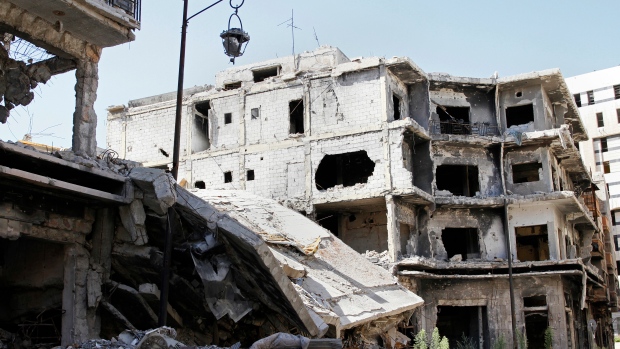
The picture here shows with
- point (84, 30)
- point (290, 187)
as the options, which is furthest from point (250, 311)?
point (290, 187)

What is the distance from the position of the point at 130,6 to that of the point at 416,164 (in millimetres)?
17712

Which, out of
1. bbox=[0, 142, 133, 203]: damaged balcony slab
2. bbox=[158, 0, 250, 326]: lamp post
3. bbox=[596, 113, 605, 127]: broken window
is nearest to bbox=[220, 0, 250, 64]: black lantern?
bbox=[158, 0, 250, 326]: lamp post

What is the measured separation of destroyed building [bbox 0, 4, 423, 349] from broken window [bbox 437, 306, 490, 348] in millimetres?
15088

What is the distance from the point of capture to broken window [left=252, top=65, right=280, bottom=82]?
106 feet

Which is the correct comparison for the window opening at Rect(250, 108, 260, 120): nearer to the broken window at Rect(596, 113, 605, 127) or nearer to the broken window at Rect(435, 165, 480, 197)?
the broken window at Rect(435, 165, 480, 197)

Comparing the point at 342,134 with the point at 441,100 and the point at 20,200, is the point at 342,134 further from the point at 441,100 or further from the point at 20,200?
the point at 20,200

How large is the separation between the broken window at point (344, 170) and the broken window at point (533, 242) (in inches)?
319

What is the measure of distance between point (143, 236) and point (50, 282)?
2140 millimetres

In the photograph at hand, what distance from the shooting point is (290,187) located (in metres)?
29.6

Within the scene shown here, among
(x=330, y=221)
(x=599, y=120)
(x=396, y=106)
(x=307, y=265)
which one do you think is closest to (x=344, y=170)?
(x=330, y=221)

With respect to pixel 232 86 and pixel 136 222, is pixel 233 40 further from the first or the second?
pixel 232 86

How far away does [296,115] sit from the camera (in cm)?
3172

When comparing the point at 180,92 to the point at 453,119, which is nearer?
the point at 180,92

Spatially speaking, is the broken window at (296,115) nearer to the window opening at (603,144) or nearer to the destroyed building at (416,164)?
the destroyed building at (416,164)
